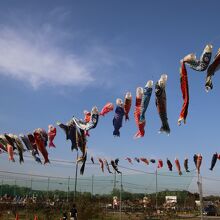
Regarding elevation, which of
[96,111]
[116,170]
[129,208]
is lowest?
[129,208]

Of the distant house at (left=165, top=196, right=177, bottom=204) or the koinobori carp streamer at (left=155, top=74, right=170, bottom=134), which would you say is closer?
the koinobori carp streamer at (left=155, top=74, right=170, bottom=134)

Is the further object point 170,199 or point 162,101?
point 170,199

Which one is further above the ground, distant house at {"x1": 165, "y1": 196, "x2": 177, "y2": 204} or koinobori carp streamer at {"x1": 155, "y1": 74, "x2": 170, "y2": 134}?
koinobori carp streamer at {"x1": 155, "y1": 74, "x2": 170, "y2": 134}

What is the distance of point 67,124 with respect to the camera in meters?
19.0

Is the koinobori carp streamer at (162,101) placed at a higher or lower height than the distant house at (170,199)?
higher

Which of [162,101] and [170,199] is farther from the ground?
[162,101]

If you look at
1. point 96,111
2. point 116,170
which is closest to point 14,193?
point 116,170

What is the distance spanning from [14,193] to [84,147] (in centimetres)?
2323

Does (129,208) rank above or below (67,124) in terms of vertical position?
below

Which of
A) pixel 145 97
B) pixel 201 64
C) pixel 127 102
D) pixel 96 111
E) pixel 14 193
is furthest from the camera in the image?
pixel 14 193

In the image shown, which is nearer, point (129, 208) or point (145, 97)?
point (145, 97)

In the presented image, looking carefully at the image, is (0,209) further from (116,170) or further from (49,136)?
(49,136)

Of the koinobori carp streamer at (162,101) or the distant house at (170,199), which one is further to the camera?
the distant house at (170,199)

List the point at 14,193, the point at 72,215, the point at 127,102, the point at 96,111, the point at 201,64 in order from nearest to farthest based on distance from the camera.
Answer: the point at 201,64 → the point at 127,102 → the point at 96,111 → the point at 72,215 → the point at 14,193
